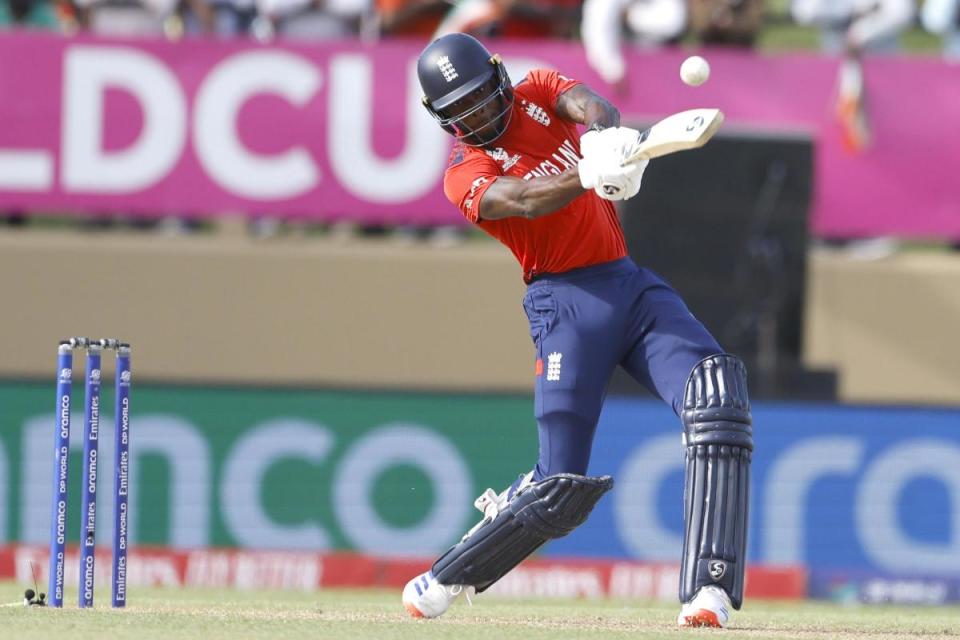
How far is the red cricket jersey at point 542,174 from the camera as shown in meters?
6.52

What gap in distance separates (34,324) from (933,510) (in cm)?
582

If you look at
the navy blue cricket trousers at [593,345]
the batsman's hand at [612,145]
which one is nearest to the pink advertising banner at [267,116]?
the navy blue cricket trousers at [593,345]

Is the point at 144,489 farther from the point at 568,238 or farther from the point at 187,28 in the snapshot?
the point at 568,238

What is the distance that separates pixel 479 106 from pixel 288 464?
4.69 meters

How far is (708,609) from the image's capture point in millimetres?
6133

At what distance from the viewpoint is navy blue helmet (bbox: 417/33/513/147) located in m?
6.41

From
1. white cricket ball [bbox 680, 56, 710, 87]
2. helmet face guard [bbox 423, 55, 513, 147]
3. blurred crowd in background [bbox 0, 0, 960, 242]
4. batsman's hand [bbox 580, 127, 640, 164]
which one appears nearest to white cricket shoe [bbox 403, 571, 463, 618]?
helmet face guard [bbox 423, 55, 513, 147]

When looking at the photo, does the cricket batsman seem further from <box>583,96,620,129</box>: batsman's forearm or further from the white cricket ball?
the white cricket ball

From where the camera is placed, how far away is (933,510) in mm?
10789

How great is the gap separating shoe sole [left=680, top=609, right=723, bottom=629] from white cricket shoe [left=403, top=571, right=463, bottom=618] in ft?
2.94

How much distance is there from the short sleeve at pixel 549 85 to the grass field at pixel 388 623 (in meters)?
1.87

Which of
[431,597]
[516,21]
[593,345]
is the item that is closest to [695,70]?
[593,345]

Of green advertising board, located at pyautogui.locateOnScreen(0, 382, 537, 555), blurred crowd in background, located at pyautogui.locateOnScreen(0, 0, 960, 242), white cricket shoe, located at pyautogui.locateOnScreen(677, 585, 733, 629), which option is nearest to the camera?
white cricket shoe, located at pyautogui.locateOnScreen(677, 585, 733, 629)

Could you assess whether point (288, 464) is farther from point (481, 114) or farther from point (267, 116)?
point (481, 114)
